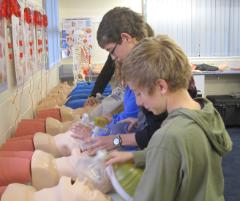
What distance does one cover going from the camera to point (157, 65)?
91 cm

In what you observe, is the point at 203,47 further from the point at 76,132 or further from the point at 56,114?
the point at 76,132

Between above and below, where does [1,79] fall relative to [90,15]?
below

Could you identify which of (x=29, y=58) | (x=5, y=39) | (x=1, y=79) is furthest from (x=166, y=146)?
(x=29, y=58)

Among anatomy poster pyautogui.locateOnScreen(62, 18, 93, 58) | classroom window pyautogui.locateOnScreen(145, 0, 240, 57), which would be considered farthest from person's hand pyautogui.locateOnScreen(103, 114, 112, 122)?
classroom window pyautogui.locateOnScreen(145, 0, 240, 57)

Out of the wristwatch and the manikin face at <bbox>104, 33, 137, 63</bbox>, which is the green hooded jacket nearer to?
the wristwatch

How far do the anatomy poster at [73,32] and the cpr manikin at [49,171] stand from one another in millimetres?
3449

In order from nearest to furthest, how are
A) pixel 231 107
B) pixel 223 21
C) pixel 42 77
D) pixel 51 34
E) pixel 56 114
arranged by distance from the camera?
pixel 56 114 → pixel 42 77 → pixel 51 34 → pixel 231 107 → pixel 223 21

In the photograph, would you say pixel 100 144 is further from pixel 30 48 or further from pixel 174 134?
pixel 30 48

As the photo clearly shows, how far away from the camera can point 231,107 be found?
4.75 m

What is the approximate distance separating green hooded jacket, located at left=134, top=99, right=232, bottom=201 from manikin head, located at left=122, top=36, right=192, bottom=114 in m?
0.06

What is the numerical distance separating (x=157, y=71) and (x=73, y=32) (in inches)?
161

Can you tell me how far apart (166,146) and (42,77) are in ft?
7.85

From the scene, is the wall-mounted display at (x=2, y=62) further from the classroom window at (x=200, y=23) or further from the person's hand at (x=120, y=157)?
the classroom window at (x=200, y=23)

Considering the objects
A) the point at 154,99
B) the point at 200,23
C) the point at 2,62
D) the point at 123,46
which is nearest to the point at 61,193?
the point at 154,99
